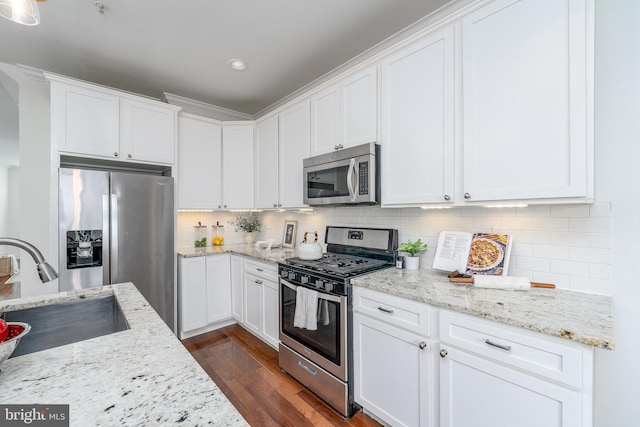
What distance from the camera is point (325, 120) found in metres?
2.45

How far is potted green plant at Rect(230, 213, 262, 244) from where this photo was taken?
3.67 m

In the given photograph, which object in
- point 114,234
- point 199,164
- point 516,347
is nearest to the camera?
point 516,347

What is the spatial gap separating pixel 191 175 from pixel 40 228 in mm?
1485

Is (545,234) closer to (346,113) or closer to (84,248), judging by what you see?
(346,113)

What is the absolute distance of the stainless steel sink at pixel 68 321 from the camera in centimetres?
120

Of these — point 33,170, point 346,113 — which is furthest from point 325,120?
point 33,170

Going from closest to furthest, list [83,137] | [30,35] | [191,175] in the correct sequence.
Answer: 1. [30,35]
2. [83,137]
3. [191,175]

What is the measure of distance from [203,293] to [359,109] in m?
2.46

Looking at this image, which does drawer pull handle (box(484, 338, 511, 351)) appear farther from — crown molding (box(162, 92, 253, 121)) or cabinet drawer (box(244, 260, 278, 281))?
crown molding (box(162, 92, 253, 121))

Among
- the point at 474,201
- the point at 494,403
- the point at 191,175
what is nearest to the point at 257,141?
the point at 191,175

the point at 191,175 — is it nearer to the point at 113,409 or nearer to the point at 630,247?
the point at 113,409

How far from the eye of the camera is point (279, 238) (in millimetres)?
3561

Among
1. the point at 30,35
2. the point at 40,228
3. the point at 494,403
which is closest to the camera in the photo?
the point at 494,403

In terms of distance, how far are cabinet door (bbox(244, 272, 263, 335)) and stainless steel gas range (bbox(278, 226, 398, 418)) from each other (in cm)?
50
